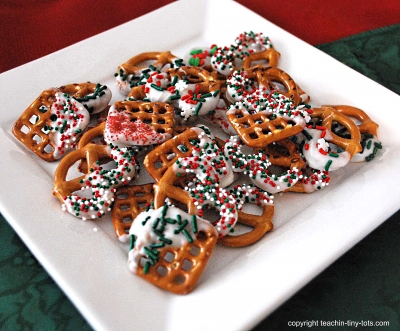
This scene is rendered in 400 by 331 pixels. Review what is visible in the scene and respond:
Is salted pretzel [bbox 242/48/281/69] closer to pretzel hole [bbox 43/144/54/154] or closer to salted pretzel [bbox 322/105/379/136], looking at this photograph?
salted pretzel [bbox 322/105/379/136]

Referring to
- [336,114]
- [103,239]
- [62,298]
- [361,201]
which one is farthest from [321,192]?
[62,298]

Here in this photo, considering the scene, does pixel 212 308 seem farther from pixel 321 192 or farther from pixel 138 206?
pixel 321 192

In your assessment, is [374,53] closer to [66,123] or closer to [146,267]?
[66,123]

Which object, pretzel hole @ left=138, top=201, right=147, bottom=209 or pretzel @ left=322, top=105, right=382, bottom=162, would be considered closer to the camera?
pretzel hole @ left=138, top=201, right=147, bottom=209

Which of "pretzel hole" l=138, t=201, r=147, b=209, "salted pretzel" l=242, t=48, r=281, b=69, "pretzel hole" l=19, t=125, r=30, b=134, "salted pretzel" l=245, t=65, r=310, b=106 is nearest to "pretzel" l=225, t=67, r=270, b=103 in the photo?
"salted pretzel" l=245, t=65, r=310, b=106

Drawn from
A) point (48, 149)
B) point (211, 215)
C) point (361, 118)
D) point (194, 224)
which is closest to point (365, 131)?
point (361, 118)

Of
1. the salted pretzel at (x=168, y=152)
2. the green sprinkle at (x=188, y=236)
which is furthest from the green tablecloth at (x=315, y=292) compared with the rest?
the salted pretzel at (x=168, y=152)
